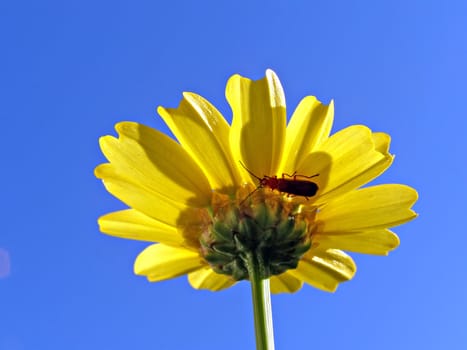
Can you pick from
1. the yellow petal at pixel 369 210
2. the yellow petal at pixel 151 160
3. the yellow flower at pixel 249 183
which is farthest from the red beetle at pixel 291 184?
the yellow petal at pixel 151 160

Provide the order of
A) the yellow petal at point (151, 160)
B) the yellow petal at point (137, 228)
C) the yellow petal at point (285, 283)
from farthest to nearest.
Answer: the yellow petal at point (285, 283)
the yellow petal at point (137, 228)
the yellow petal at point (151, 160)

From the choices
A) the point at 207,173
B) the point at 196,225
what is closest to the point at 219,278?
the point at 196,225

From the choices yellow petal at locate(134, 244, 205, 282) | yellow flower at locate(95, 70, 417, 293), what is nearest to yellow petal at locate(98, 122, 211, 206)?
yellow flower at locate(95, 70, 417, 293)

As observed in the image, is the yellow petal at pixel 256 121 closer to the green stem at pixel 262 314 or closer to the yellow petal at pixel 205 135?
the yellow petal at pixel 205 135

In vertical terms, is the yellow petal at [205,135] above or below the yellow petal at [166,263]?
above

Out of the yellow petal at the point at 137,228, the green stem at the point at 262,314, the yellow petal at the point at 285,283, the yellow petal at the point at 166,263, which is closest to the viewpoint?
the green stem at the point at 262,314

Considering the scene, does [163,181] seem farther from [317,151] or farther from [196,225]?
[317,151]
